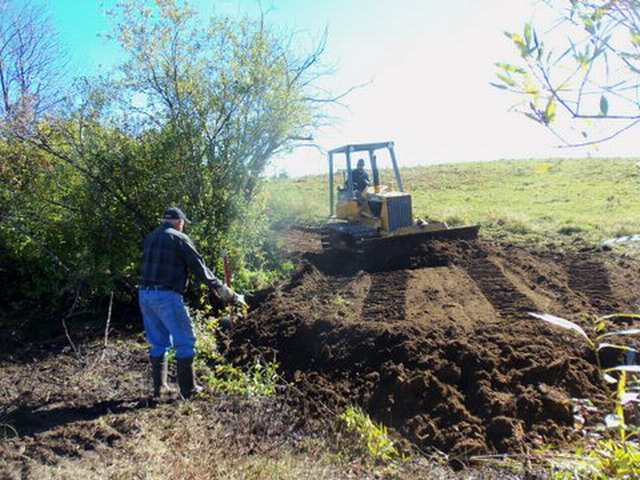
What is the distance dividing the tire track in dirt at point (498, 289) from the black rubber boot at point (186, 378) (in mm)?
3655

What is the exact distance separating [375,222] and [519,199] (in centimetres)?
1496

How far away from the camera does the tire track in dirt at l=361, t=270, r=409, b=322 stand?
8172mm

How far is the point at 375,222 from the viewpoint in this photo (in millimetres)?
12781

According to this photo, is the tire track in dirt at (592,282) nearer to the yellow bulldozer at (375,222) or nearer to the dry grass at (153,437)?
the yellow bulldozer at (375,222)

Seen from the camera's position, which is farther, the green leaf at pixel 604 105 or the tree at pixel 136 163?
the tree at pixel 136 163

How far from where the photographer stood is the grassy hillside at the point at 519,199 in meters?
16.8

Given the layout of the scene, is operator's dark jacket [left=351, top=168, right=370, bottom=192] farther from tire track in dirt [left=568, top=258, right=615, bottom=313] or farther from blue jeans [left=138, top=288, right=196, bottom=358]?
blue jeans [left=138, top=288, right=196, bottom=358]

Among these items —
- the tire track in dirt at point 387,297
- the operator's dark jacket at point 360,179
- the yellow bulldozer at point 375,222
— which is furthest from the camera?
the operator's dark jacket at point 360,179

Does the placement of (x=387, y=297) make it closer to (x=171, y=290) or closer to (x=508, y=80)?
(x=171, y=290)

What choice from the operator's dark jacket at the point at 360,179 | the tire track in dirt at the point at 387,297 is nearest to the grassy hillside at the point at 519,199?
the operator's dark jacket at the point at 360,179

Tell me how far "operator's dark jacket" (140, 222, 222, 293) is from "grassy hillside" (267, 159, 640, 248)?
24.5ft

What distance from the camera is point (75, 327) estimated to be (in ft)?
26.5

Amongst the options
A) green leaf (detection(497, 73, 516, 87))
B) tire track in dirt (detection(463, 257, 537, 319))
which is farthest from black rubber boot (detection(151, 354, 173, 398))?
green leaf (detection(497, 73, 516, 87))

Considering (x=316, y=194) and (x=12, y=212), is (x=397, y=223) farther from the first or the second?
(x=316, y=194)
